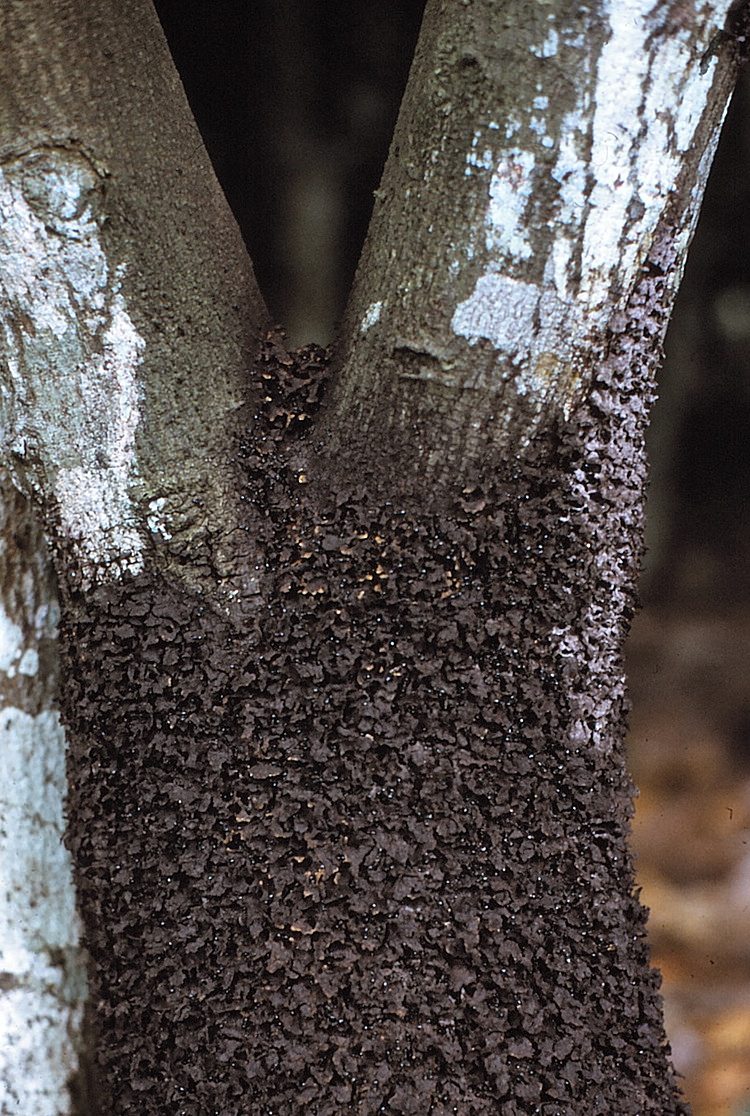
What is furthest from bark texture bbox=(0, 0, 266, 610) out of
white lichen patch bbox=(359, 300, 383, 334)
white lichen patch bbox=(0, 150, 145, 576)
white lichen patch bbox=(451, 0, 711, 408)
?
white lichen patch bbox=(451, 0, 711, 408)

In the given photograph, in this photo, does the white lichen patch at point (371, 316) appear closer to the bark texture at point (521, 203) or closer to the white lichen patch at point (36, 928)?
the bark texture at point (521, 203)

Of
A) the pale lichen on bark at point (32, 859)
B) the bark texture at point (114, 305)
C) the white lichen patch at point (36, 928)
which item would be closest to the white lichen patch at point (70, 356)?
the bark texture at point (114, 305)

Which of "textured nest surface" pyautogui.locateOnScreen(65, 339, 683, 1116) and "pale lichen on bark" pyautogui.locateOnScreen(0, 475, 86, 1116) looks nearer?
"textured nest surface" pyautogui.locateOnScreen(65, 339, 683, 1116)

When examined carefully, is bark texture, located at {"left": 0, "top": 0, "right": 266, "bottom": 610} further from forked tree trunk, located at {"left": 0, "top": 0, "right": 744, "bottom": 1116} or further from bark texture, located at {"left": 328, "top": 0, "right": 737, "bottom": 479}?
bark texture, located at {"left": 328, "top": 0, "right": 737, "bottom": 479}

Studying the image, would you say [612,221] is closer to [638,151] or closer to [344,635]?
[638,151]

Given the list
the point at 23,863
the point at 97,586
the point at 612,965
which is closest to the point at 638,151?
the point at 97,586

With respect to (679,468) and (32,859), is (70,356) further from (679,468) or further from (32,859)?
(679,468)

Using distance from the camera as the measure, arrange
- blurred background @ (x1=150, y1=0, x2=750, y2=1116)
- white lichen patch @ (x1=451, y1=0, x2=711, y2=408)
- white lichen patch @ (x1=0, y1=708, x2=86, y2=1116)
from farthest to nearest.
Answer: blurred background @ (x1=150, y1=0, x2=750, y2=1116) < white lichen patch @ (x1=0, y1=708, x2=86, y2=1116) < white lichen patch @ (x1=451, y1=0, x2=711, y2=408)
